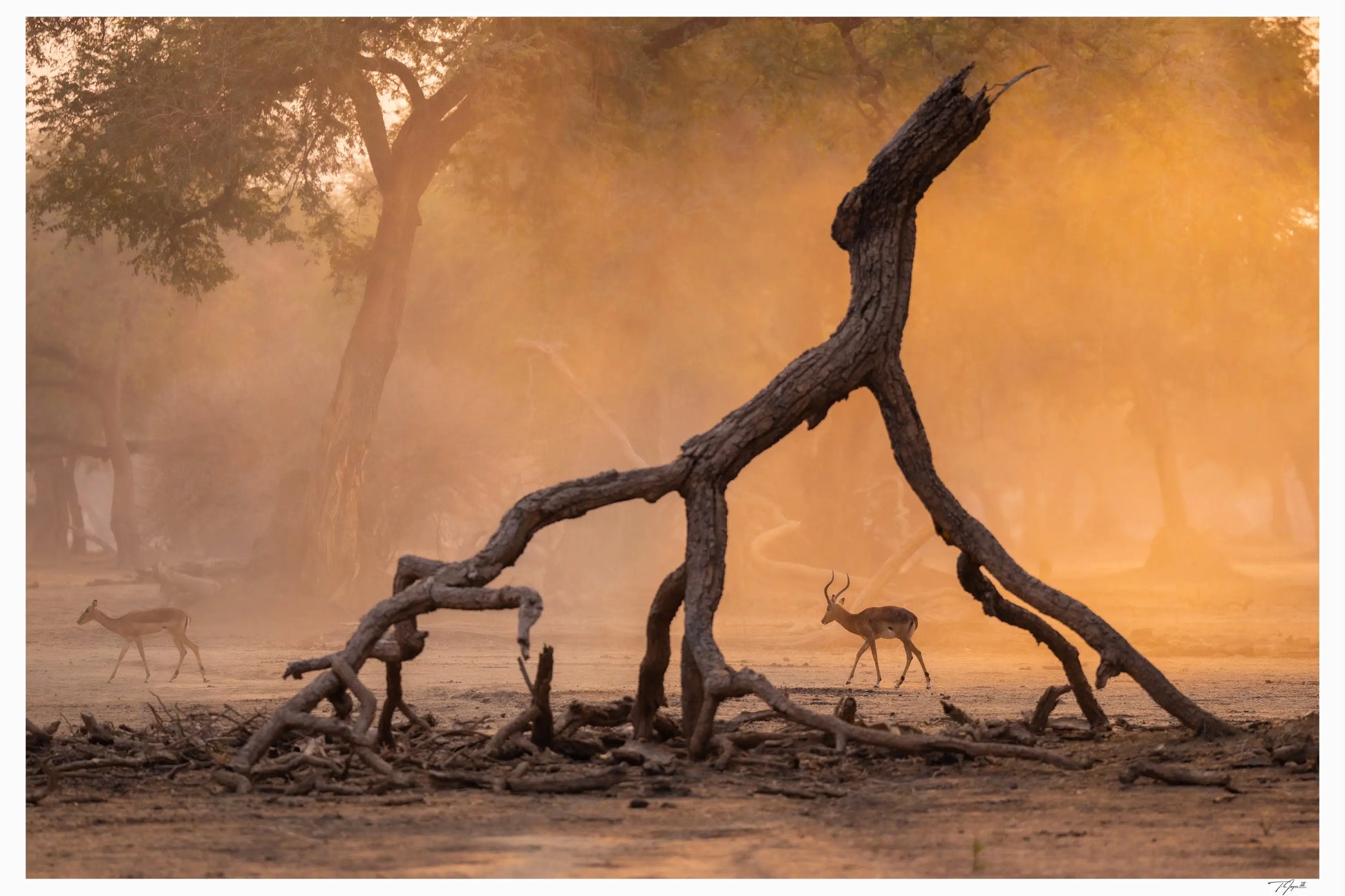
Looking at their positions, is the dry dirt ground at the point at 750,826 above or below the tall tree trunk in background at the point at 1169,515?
below

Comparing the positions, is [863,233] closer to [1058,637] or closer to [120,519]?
[1058,637]

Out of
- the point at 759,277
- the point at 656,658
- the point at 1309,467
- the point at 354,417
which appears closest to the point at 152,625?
the point at 354,417

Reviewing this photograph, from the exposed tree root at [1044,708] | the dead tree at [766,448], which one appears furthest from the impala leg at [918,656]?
the dead tree at [766,448]

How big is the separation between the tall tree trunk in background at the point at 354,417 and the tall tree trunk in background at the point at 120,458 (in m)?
15.3

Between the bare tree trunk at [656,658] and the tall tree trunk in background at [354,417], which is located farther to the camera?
the tall tree trunk in background at [354,417]

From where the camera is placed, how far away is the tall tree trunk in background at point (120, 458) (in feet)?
130

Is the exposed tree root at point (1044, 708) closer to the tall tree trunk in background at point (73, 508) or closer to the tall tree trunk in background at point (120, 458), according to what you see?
the tall tree trunk in background at point (120, 458)

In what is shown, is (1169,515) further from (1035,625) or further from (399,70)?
(1035,625)

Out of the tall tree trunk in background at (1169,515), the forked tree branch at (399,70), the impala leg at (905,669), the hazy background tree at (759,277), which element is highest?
the forked tree branch at (399,70)

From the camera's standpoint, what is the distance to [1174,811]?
7508 millimetres

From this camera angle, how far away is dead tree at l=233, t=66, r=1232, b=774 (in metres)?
8.37

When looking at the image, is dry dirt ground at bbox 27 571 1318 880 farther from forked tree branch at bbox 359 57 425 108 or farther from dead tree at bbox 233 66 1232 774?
forked tree branch at bbox 359 57 425 108

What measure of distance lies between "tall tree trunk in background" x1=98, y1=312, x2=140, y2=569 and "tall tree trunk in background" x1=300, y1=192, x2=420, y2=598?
50.0 ft

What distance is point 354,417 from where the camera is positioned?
84.3ft
